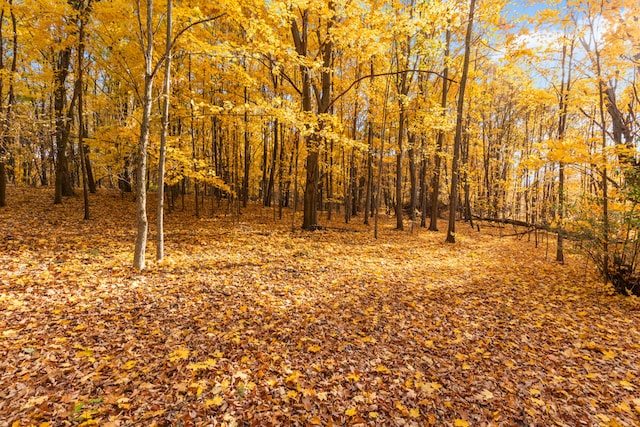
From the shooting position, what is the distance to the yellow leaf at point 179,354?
4072 millimetres

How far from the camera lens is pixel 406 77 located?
16.1m

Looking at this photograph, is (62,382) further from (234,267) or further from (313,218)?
(313,218)

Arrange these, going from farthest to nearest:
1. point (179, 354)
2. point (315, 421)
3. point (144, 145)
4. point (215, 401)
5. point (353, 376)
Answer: point (144, 145)
point (179, 354)
point (353, 376)
point (215, 401)
point (315, 421)

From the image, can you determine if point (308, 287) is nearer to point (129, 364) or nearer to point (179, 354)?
point (179, 354)

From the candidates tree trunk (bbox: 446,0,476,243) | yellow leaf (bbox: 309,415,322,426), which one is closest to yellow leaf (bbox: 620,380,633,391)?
yellow leaf (bbox: 309,415,322,426)

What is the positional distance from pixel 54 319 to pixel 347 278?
622 cm

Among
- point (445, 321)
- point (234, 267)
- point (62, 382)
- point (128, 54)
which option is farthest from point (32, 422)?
point (128, 54)

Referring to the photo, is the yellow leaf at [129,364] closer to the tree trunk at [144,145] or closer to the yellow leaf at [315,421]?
the yellow leaf at [315,421]

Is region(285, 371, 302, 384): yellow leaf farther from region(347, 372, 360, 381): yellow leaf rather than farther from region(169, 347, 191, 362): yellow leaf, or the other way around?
region(169, 347, 191, 362): yellow leaf

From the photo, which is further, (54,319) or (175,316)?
(175,316)

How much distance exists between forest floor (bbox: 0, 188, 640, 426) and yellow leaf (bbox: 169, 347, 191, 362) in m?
0.02

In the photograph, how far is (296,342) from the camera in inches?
185

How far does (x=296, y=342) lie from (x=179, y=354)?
5.89ft

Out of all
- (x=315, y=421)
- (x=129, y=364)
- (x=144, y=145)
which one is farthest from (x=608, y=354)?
(x=144, y=145)
